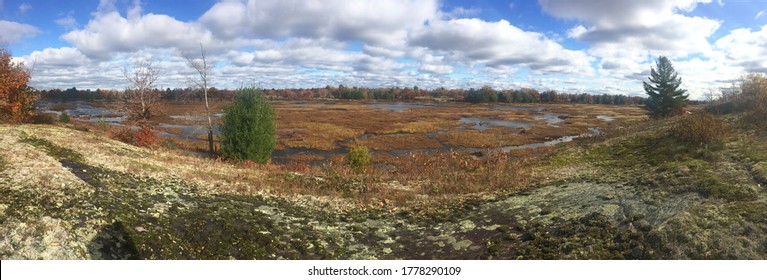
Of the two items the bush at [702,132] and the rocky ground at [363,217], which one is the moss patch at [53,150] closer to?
the rocky ground at [363,217]

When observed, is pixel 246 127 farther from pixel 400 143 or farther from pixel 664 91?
pixel 664 91

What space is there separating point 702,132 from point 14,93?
48.3 meters

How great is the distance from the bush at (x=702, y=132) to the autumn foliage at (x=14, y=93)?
45.6 metres

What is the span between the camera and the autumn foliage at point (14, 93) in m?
29.7

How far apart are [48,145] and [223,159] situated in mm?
12051

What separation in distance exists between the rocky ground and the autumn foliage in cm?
1489

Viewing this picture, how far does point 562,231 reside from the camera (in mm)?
11375

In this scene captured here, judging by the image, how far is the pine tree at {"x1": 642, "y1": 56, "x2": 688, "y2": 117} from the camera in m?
59.8

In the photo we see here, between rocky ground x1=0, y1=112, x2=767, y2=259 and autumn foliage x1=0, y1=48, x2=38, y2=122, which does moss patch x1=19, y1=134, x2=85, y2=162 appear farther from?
autumn foliage x1=0, y1=48, x2=38, y2=122

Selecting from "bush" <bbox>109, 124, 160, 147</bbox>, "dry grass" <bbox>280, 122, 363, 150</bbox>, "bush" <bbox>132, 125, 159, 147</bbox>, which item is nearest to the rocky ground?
"bush" <bbox>132, 125, 159, 147</bbox>

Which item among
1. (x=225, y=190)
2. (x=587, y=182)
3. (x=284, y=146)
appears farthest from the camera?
(x=284, y=146)

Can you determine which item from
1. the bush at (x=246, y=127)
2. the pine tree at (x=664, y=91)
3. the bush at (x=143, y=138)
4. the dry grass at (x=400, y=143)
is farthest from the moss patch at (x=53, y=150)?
the pine tree at (x=664, y=91)

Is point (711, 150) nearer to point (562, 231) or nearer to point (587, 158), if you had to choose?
point (587, 158)

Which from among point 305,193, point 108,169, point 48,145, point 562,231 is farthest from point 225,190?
point 562,231
